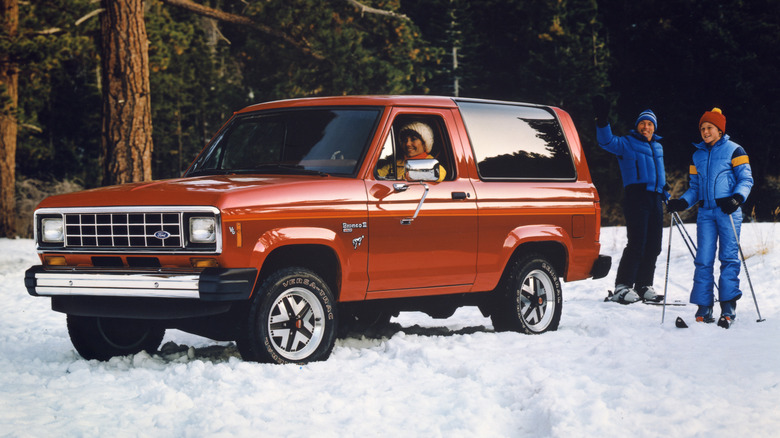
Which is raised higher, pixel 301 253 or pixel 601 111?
pixel 601 111

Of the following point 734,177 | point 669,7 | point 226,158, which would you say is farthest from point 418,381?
point 669,7

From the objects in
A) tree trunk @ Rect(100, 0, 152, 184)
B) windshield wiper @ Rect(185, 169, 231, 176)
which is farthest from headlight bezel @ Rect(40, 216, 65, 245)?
tree trunk @ Rect(100, 0, 152, 184)

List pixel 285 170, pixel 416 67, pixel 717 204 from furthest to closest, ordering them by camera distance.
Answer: pixel 416 67
pixel 717 204
pixel 285 170

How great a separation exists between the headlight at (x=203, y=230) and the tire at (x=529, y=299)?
3251 millimetres

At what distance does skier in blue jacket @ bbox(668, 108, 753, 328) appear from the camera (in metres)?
9.55

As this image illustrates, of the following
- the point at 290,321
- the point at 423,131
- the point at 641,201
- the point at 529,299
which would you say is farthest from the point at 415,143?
the point at 641,201

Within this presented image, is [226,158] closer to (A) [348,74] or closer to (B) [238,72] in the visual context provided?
(A) [348,74]

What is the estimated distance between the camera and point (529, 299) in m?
9.46

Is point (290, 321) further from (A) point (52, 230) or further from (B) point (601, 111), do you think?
(B) point (601, 111)

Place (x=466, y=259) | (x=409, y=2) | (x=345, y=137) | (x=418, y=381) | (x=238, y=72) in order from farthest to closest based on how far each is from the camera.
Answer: (x=409, y=2) → (x=238, y=72) → (x=466, y=259) → (x=345, y=137) → (x=418, y=381)

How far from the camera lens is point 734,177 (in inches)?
377

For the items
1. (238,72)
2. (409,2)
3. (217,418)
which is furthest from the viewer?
(409,2)

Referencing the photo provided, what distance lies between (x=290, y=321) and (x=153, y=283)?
1056 millimetres

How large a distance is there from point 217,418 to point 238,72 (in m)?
41.5
